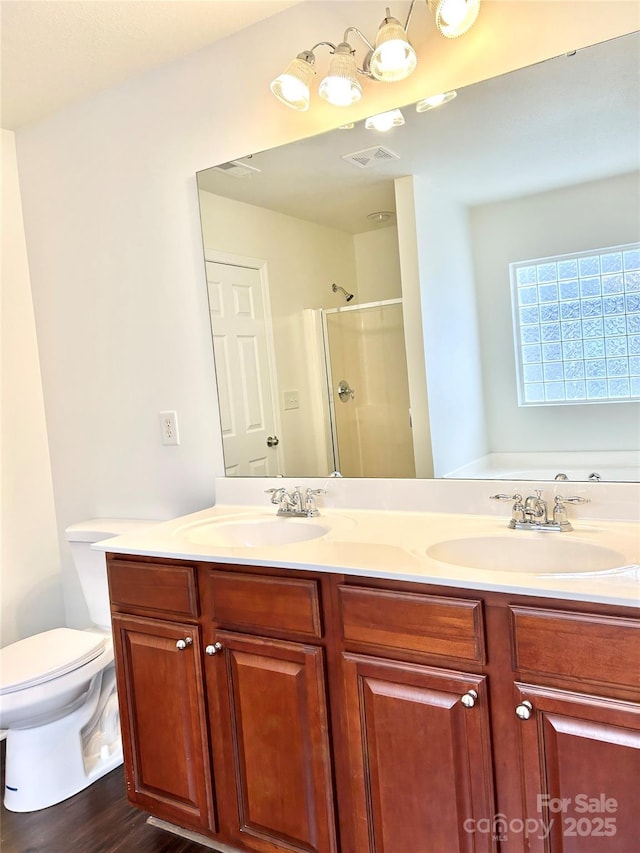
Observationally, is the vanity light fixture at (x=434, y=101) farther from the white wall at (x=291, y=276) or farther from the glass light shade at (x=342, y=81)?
the white wall at (x=291, y=276)

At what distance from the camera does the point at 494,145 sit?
5.08ft

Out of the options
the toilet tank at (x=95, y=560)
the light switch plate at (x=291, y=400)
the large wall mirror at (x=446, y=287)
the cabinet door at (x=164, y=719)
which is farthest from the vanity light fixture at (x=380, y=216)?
the toilet tank at (x=95, y=560)

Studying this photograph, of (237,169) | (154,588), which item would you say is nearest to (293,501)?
(154,588)

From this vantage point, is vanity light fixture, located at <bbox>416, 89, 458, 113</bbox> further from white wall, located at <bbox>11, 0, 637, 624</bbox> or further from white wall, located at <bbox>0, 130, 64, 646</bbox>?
white wall, located at <bbox>0, 130, 64, 646</bbox>

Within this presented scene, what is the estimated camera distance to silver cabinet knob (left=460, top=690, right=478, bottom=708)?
1.14 meters

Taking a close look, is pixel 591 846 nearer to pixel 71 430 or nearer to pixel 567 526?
pixel 567 526

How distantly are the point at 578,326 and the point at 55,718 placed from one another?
6.35 feet

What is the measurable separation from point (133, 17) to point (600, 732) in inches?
85.5

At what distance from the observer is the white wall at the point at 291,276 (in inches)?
73.2

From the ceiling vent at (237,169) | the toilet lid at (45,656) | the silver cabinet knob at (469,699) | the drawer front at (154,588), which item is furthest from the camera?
the ceiling vent at (237,169)

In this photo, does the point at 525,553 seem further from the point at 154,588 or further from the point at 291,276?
the point at 291,276

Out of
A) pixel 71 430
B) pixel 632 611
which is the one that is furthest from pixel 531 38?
pixel 71 430

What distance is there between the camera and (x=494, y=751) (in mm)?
1140

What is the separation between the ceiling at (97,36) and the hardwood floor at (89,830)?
237cm
